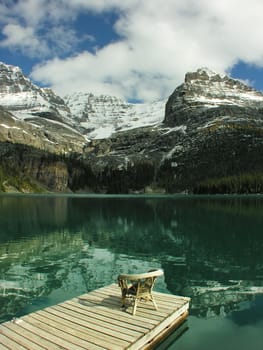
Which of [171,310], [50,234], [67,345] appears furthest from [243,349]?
[50,234]

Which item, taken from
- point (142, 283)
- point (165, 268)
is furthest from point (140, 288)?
point (165, 268)

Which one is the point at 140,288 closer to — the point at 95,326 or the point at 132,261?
the point at 95,326

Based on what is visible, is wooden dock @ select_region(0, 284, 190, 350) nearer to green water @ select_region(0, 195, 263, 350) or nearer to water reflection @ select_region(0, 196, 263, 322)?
green water @ select_region(0, 195, 263, 350)

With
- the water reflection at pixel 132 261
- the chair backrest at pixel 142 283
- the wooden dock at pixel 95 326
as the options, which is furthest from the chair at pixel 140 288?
the water reflection at pixel 132 261

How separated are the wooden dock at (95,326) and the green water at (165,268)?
126 cm

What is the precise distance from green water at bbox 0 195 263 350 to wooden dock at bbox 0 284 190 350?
1.26 metres

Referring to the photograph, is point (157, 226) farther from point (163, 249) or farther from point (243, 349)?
point (243, 349)

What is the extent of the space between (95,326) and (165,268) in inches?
690

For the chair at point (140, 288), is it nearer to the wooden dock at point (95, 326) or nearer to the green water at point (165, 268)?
the wooden dock at point (95, 326)

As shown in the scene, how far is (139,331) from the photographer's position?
1562cm

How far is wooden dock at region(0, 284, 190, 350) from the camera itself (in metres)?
14.6

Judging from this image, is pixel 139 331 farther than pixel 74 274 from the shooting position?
No

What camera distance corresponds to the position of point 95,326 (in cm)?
1616

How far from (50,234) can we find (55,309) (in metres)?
37.8
